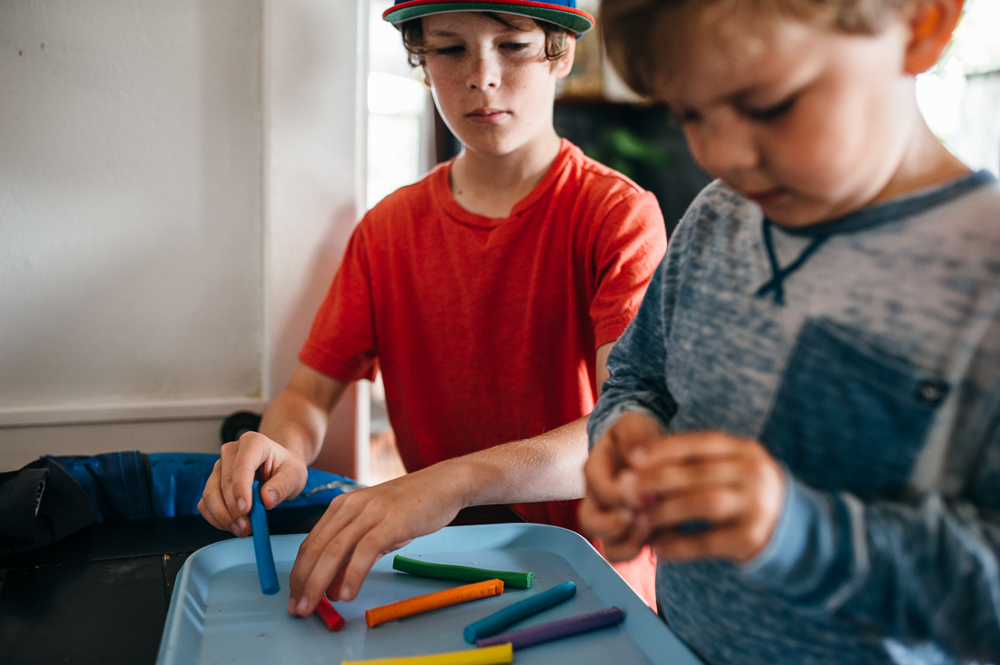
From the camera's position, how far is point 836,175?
1.12 ft

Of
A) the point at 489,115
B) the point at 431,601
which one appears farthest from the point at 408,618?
the point at 489,115

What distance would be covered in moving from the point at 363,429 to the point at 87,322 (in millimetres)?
426

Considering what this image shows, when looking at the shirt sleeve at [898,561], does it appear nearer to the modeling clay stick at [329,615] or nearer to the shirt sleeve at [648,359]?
the shirt sleeve at [648,359]

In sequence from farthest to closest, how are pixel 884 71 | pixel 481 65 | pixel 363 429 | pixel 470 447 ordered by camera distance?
1. pixel 363 429
2. pixel 470 447
3. pixel 481 65
4. pixel 884 71

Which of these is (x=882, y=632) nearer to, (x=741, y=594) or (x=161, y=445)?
(x=741, y=594)

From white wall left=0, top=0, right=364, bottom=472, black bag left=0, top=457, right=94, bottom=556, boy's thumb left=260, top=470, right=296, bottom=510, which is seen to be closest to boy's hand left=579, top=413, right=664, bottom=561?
boy's thumb left=260, top=470, right=296, bottom=510

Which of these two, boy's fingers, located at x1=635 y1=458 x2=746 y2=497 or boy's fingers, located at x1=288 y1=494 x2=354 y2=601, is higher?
boy's fingers, located at x1=635 y1=458 x2=746 y2=497

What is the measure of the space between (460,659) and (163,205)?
2.72 feet

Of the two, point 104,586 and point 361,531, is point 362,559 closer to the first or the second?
point 361,531

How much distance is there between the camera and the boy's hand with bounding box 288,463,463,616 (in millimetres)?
527

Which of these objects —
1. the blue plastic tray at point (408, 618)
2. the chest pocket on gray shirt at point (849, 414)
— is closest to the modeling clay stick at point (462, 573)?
the blue plastic tray at point (408, 618)

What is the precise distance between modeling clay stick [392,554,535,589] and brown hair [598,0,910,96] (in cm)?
37

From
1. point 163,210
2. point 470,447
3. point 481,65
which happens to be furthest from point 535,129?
point 163,210

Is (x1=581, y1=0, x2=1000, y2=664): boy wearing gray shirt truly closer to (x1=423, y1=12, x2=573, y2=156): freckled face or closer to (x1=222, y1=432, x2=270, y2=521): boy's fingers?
(x1=222, y1=432, x2=270, y2=521): boy's fingers
